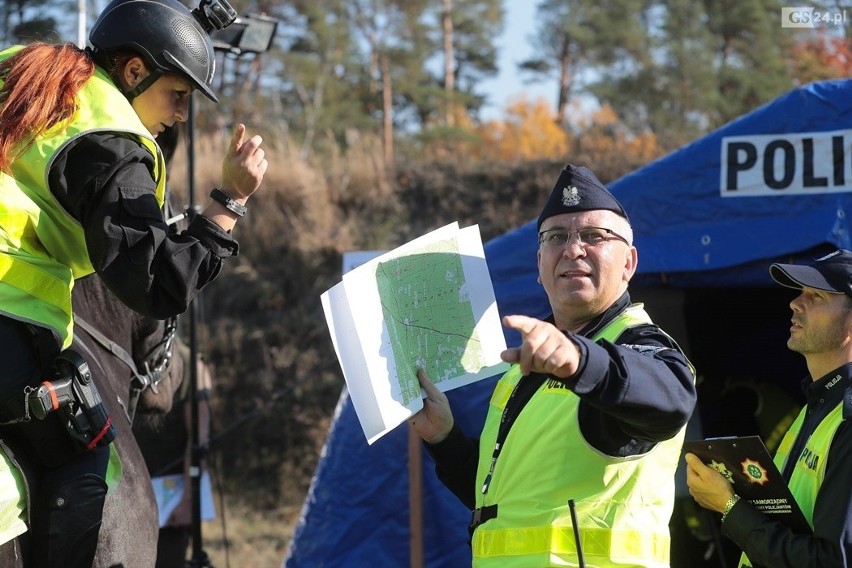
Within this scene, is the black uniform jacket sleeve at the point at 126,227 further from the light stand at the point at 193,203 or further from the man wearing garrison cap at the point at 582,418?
the light stand at the point at 193,203

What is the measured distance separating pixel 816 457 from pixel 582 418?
3.29ft

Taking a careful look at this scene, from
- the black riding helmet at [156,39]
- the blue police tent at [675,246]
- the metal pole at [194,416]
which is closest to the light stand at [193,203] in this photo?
the metal pole at [194,416]

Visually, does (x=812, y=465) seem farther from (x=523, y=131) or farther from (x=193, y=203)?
(x=523, y=131)

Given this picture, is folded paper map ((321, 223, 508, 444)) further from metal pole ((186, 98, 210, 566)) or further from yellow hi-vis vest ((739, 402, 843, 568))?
metal pole ((186, 98, 210, 566))

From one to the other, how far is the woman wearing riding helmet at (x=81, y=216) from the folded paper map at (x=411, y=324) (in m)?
0.34

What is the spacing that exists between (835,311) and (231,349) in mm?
8359

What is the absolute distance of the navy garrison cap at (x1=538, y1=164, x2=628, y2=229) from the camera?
2.45m

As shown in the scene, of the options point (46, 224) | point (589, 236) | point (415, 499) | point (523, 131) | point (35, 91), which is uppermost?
point (523, 131)

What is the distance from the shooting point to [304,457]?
9875 mm

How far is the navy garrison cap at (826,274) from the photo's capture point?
297cm

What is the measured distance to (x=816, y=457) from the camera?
9.20ft

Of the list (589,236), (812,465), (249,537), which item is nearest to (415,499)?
(812,465)

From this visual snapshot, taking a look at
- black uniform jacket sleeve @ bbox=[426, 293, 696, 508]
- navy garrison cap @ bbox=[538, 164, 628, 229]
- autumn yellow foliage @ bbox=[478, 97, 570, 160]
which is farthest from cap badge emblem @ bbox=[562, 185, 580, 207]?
autumn yellow foliage @ bbox=[478, 97, 570, 160]

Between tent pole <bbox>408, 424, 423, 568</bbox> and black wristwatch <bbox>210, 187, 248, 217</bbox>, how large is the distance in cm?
215
